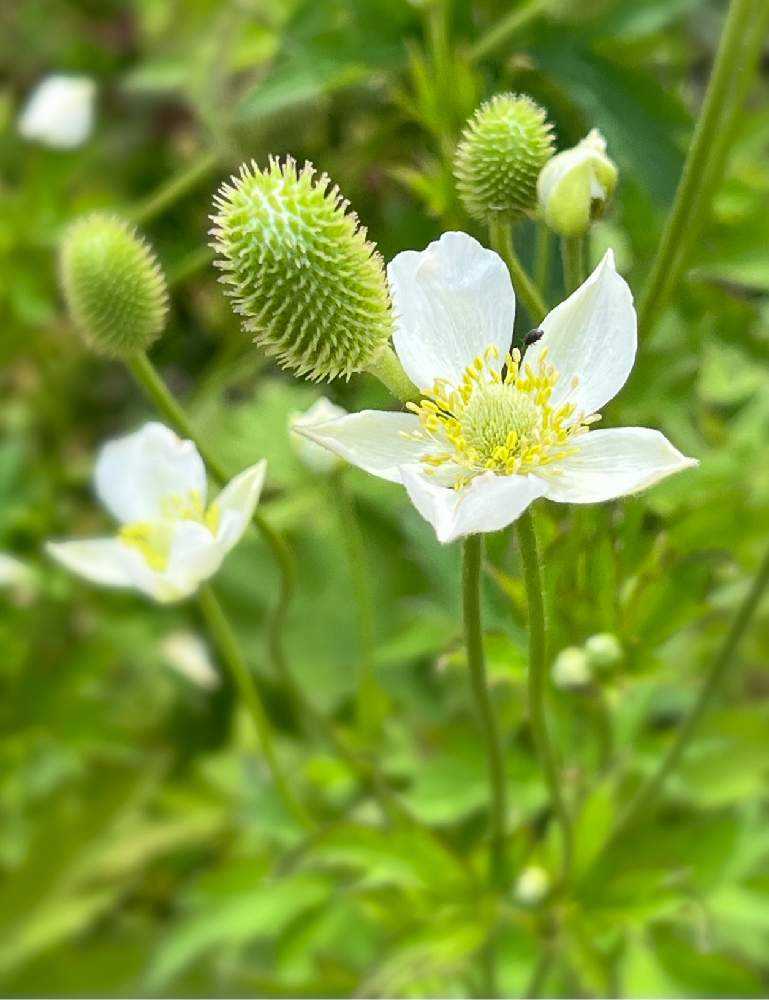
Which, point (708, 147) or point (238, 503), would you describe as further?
point (238, 503)

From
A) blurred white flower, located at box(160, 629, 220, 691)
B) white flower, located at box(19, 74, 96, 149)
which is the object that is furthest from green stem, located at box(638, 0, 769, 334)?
white flower, located at box(19, 74, 96, 149)

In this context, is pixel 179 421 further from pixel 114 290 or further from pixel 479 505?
pixel 479 505

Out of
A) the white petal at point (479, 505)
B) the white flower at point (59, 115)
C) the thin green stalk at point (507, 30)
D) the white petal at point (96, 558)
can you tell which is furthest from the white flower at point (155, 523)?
the white flower at point (59, 115)

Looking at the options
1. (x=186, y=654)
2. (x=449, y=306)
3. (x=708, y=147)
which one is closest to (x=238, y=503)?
(x=449, y=306)

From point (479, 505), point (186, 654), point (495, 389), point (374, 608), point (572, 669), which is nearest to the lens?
point (479, 505)

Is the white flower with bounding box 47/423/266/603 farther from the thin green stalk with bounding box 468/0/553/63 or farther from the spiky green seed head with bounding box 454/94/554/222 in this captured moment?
the thin green stalk with bounding box 468/0/553/63

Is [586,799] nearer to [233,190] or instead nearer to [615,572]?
[615,572]
